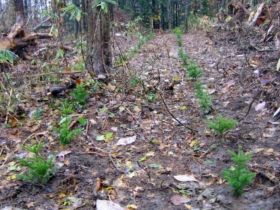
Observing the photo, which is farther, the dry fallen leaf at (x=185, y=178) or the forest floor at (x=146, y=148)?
the dry fallen leaf at (x=185, y=178)

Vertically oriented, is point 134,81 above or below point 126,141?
above

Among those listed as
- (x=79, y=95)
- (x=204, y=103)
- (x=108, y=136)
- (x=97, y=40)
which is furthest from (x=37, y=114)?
(x=204, y=103)

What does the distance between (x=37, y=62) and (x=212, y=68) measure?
322 centimetres

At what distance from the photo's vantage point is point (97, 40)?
435 cm

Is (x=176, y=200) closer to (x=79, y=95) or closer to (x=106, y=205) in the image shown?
(x=106, y=205)

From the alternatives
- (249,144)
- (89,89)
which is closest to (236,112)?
(249,144)

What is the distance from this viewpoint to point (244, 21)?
8727 mm

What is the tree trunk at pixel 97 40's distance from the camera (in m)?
4.20

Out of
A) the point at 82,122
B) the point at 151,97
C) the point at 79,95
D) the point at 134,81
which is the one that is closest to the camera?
the point at 82,122

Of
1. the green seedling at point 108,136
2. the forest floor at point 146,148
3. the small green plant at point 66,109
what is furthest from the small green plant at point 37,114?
the green seedling at point 108,136

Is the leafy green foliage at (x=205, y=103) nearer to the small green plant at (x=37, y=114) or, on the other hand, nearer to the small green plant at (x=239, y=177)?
the small green plant at (x=239, y=177)

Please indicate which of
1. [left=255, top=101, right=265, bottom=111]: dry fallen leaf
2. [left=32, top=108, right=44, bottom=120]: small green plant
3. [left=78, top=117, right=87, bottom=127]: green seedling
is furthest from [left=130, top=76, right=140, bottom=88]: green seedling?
[left=255, top=101, right=265, bottom=111]: dry fallen leaf

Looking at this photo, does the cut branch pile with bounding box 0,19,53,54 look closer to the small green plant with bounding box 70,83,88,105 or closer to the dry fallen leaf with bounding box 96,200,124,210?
the small green plant with bounding box 70,83,88,105

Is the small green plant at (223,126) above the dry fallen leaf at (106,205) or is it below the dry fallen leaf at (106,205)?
above
